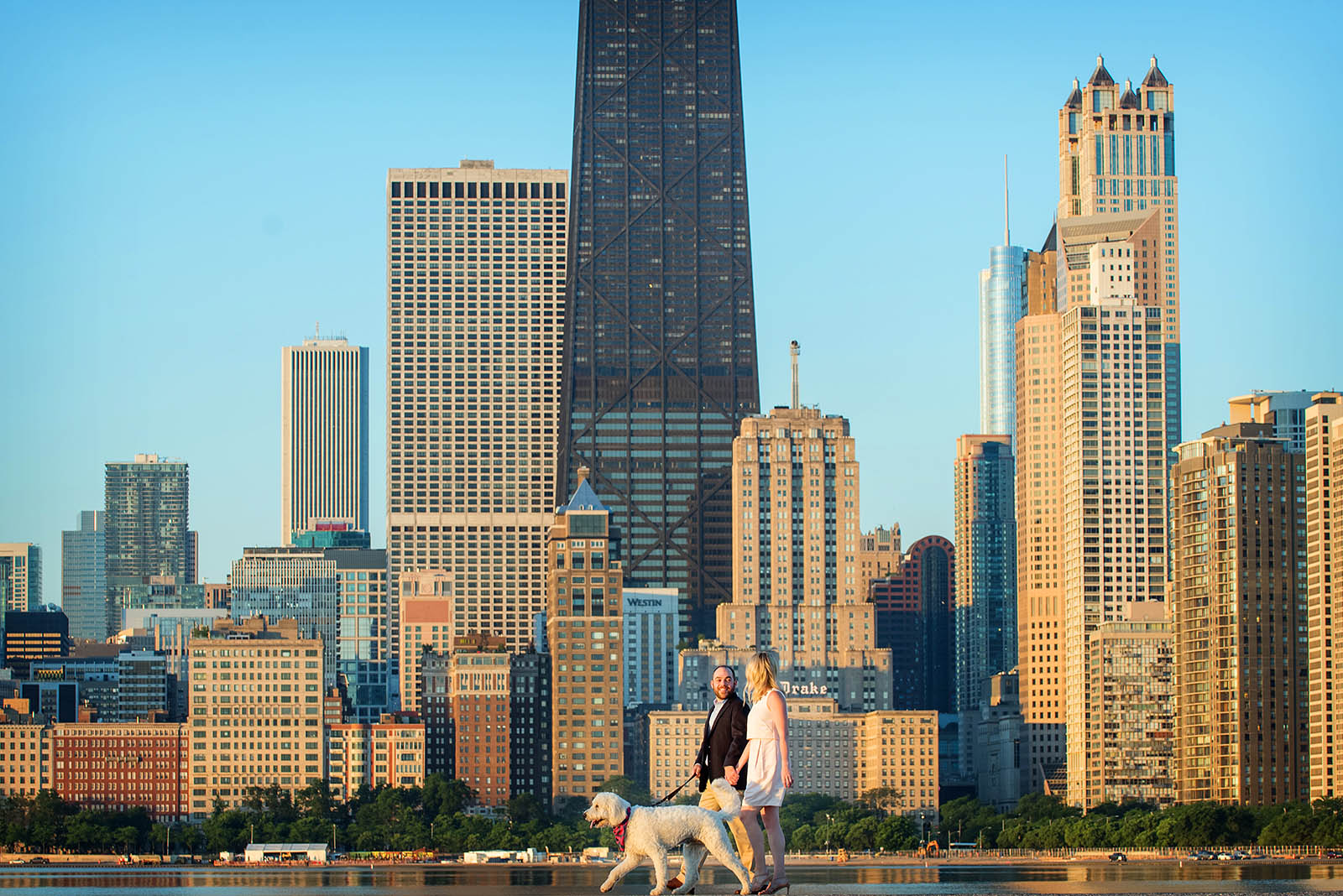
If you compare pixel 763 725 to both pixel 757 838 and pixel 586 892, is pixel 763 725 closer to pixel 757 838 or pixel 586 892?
pixel 757 838

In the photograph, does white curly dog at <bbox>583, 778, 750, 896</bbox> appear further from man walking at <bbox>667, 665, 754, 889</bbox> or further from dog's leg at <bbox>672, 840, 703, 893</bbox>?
man walking at <bbox>667, 665, 754, 889</bbox>

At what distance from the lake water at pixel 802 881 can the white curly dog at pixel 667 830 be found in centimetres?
4034

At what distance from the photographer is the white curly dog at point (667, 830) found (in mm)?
49625

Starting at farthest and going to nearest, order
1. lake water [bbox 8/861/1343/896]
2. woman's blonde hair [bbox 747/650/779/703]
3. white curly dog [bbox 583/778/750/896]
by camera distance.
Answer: lake water [bbox 8/861/1343/896] < white curly dog [bbox 583/778/750/896] < woman's blonde hair [bbox 747/650/779/703]

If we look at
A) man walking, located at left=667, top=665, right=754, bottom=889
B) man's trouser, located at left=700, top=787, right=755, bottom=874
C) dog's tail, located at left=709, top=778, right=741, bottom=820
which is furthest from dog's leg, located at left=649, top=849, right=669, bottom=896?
dog's tail, located at left=709, top=778, right=741, bottom=820

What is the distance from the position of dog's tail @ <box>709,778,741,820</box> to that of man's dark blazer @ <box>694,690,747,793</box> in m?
0.26

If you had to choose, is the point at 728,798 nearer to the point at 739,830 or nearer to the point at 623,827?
the point at 739,830

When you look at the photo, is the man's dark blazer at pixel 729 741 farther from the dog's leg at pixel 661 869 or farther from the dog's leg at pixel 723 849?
the dog's leg at pixel 661 869

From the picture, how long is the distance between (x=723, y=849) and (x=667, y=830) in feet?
4.53

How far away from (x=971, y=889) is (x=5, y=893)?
184 feet

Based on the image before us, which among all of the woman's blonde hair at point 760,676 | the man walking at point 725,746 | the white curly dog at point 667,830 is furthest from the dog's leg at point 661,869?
the woman's blonde hair at point 760,676

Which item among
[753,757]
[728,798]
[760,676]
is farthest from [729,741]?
[760,676]

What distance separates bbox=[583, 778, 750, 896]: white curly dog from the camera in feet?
163

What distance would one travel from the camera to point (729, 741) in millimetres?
49719
